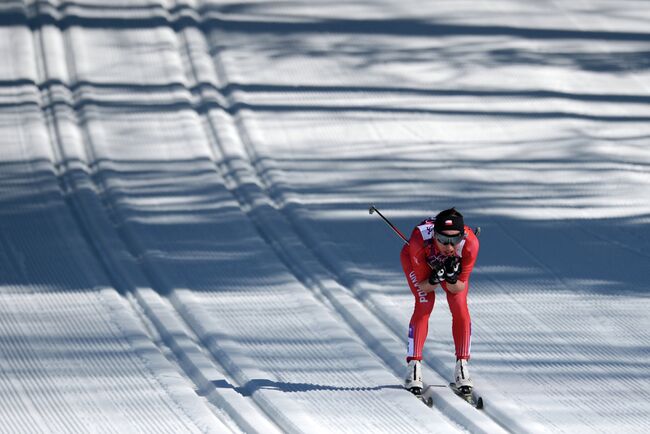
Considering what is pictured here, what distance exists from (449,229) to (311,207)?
12.9 ft

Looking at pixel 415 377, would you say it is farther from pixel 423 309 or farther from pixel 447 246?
pixel 447 246

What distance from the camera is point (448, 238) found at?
20.7 ft

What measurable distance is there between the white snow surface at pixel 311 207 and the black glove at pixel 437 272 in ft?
2.39

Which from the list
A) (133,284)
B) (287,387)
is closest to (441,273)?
(287,387)

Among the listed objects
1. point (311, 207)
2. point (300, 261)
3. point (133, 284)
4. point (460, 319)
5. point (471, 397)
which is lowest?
point (471, 397)

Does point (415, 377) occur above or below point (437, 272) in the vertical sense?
below

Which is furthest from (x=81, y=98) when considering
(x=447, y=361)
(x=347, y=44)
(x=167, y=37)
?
(x=447, y=361)

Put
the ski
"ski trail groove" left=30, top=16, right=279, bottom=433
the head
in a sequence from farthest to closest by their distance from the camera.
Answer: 1. the ski
2. "ski trail groove" left=30, top=16, right=279, bottom=433
3. the head

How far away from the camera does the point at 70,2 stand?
15656 mm

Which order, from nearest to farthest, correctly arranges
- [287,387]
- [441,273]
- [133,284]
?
[441,273], [287,387], [133,284]

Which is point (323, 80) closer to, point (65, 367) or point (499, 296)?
point (499, 296)

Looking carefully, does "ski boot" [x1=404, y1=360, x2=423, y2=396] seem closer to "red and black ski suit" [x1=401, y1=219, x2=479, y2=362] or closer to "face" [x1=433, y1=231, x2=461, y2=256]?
"red and black ski suit" [x1=401, y1=219, x2=479, y2=362]

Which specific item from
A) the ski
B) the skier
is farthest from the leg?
the ski

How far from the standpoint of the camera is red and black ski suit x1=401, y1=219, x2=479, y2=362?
6.48 m
